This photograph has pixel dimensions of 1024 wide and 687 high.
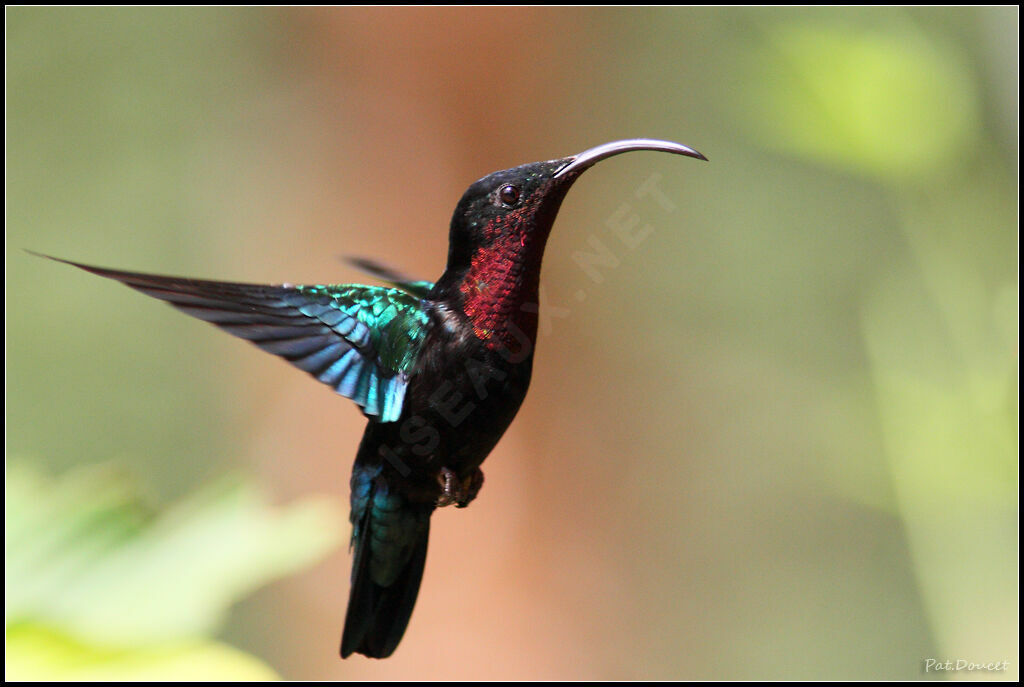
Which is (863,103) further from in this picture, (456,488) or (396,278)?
(456,488)

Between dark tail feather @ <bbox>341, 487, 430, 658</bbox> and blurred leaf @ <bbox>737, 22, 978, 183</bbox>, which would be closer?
dark tail feather @ <bbox>341, 487, 430, 658</bbox>

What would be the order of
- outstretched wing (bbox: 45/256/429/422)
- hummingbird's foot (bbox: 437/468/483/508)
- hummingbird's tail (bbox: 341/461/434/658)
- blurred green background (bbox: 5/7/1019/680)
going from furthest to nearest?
blurred green background (bbox: 5/7/1019/680)
hummingbird's tail (bbox: 341/461/434/658)
hummingbird's foot (bbox: 437/468/483/508)
outstretched wing (bbox: 45/256/429/422)

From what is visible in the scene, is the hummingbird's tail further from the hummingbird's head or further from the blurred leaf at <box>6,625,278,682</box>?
the hummingbird's head

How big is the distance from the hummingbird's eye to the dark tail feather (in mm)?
334

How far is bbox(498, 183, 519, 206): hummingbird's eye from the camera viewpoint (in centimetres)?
73

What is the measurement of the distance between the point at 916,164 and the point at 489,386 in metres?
0.71

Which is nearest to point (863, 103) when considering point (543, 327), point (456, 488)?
point (456, 488)

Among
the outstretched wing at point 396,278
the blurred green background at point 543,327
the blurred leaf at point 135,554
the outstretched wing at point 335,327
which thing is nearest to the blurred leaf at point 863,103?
the outstretched wing at point 396,278

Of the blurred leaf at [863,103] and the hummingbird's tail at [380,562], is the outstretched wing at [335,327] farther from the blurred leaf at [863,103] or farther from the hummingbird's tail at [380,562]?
the blurred leaf at [863,103]

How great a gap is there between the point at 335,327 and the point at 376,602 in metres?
0.32

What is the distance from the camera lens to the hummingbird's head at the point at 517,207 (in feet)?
→ 2.37

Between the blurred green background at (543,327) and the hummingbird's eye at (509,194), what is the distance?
1.90 meters

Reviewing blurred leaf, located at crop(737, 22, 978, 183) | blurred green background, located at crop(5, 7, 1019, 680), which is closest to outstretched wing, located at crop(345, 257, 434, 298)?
blurred leaf, located at crop(737, 22, 978, 183)

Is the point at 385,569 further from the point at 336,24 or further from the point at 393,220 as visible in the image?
the point at 336,24
